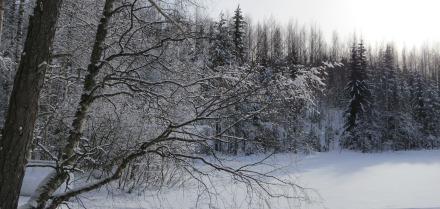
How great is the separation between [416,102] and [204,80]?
4937 cm

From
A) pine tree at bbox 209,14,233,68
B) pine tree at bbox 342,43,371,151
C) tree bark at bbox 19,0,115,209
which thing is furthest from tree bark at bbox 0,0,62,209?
pine tree at bbox 342,43,371,151

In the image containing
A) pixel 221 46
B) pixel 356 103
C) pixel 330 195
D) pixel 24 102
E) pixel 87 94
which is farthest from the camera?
pixel 356 103

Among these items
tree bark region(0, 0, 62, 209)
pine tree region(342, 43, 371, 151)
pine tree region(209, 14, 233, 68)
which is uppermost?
pine tree region(342, 43, 371, 151)

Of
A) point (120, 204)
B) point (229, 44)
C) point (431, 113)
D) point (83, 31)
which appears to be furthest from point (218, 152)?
Result: point (431, 113)

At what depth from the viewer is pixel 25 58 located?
339cm

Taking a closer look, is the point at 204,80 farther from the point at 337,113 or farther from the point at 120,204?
the point at 337,113

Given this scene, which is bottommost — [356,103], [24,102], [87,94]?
[24,102]

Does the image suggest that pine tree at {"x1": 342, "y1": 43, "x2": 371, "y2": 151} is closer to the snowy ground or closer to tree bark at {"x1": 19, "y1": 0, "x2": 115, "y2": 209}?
the snowy ground

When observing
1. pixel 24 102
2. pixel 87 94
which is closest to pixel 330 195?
pixel 87 94

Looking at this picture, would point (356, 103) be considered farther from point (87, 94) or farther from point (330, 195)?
point (87, 94)

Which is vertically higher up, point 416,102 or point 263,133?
point 416,102

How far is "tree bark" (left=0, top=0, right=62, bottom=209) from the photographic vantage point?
3.26m

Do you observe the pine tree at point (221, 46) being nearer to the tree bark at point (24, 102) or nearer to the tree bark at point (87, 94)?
the tree bark at point (87, 94)

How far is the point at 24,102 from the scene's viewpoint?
3346 mm
